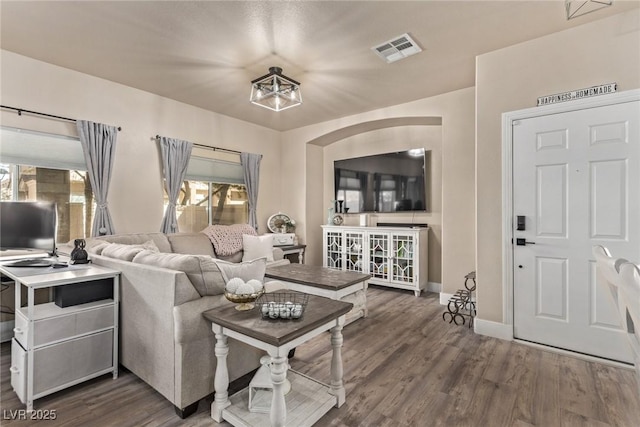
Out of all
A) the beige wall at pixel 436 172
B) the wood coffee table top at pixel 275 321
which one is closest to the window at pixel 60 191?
the wood coffee table top at pixel 275 321

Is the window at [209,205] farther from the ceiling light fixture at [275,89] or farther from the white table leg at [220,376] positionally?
the white table leg at [220,376]

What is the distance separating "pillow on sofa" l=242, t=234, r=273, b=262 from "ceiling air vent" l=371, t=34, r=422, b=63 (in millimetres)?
2726

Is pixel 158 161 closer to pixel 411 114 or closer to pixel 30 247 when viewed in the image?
pixel 30 247

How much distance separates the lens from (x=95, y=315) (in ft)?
6.82

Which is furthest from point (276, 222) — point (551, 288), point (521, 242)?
point (551, 288)

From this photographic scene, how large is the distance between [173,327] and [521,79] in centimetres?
338

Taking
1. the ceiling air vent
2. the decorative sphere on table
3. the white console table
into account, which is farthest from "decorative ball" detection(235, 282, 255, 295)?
the ceiling air vent

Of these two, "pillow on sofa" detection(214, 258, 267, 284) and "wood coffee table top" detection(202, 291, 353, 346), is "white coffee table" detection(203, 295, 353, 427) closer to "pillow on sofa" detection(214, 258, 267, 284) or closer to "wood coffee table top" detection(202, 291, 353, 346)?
"wood coffee table top" detection(202, 291, 353, 346)

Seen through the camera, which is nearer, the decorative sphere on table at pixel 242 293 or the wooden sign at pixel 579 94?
the decorative sphere on table at pixel 242 293

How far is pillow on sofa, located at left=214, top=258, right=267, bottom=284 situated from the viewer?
1.96m

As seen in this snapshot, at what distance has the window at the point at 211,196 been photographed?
433 centimetres

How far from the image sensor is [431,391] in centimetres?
202

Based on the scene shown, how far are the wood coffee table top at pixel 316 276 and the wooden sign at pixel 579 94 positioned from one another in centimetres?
222

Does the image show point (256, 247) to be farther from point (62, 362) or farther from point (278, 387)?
point (278, 387)
